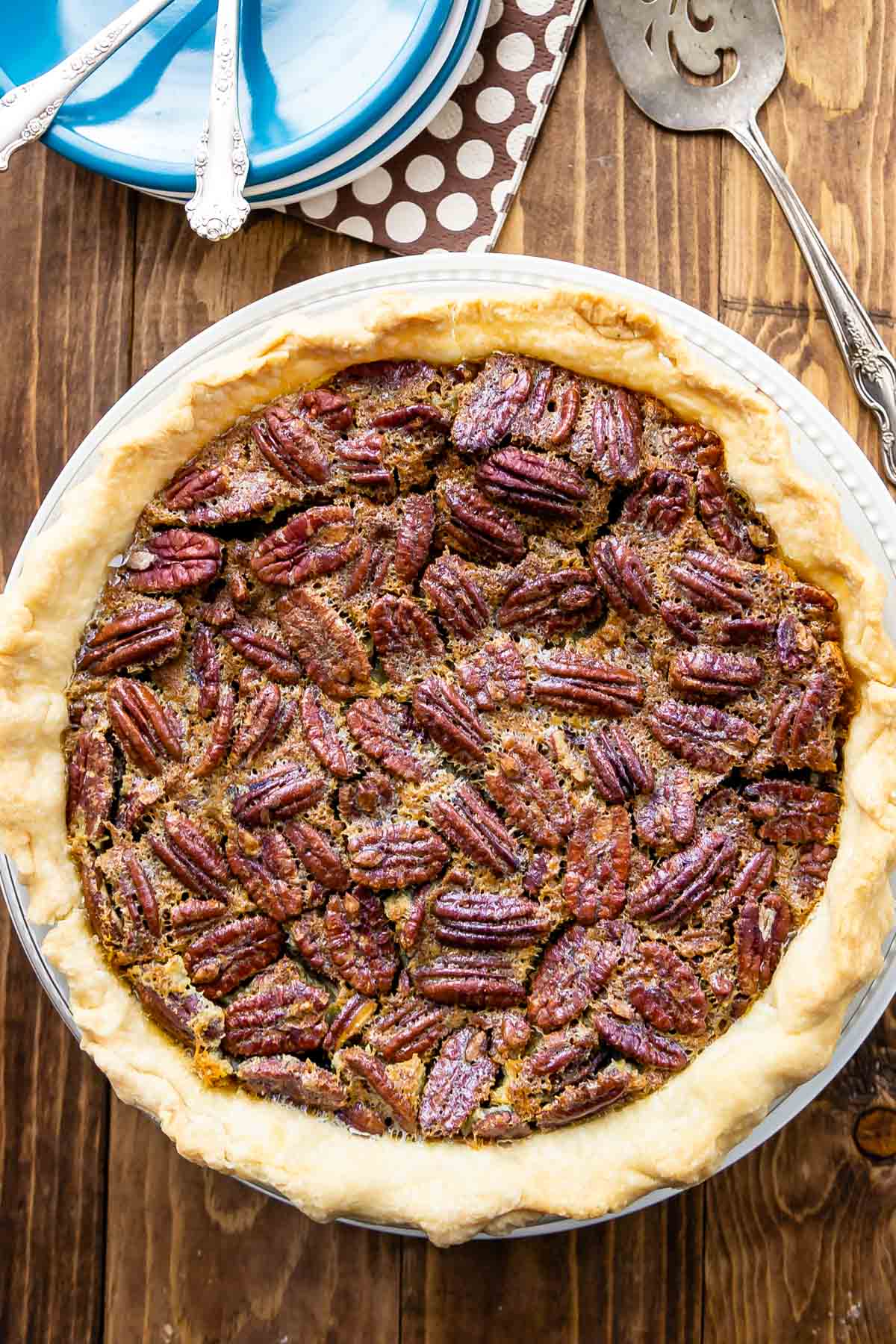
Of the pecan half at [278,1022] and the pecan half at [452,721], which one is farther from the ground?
the pecan half at [452,721]

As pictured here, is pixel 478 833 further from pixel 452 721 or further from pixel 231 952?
pixel 231 952

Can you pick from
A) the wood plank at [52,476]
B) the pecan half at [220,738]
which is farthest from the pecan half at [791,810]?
the wood plank at [52,476]

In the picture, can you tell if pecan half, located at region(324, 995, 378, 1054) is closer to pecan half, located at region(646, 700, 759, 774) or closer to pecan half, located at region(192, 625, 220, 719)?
pecan half, located at region(192, 625, 220, 719)

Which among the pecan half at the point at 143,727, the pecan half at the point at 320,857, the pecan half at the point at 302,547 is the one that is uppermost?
the pecan half at the point at 302,547

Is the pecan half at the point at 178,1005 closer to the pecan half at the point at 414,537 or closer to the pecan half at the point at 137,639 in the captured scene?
the pecan half at the point at 137,639

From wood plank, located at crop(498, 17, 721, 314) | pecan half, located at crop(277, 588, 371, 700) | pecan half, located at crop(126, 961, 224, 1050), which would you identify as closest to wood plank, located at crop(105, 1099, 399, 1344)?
pecan half, located at crop(126, 961, 224, 1050)

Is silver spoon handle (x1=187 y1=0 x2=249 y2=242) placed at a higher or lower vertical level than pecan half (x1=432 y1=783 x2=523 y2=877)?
higher

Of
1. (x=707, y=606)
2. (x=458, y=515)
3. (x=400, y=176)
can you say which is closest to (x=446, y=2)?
(x=400, y=176)
